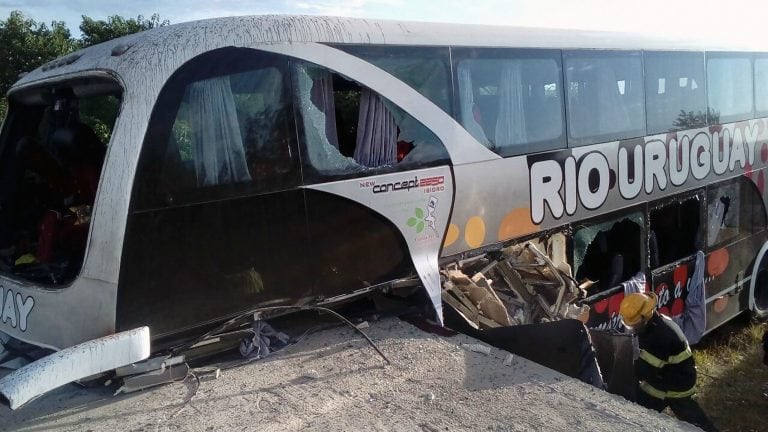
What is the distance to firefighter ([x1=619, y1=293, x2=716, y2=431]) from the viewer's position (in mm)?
4934

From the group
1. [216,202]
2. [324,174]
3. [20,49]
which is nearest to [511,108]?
[324,174]

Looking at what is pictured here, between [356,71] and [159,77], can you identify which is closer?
[159,77]

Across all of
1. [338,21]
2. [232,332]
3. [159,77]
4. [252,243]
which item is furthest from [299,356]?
[338,21]

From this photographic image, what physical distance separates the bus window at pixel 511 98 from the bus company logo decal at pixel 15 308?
3.14 meters

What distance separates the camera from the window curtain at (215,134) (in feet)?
11.3

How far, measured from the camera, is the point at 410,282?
14.4ft

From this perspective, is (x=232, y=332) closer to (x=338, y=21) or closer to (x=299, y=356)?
(x=299, y=356)

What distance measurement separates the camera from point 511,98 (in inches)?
208

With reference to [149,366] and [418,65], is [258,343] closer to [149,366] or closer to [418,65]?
[149,366]

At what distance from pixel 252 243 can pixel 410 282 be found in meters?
1.26

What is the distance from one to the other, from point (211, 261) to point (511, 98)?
9.82 ft

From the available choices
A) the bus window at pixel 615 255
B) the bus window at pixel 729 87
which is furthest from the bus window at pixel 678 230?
the bus window at pixel 729 87

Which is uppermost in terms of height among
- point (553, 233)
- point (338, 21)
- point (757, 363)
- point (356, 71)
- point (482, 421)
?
point (338, 21)

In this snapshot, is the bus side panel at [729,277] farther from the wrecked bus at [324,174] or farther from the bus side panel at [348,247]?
the bus side panel at [348,247]
